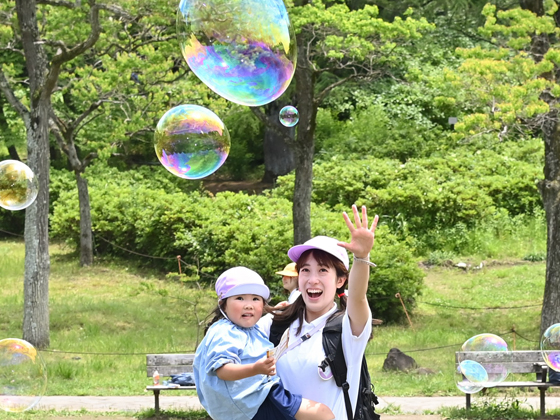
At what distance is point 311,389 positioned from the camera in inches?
143

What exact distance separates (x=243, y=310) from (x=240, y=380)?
300 mm

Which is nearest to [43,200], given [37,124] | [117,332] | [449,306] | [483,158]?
[37,124]

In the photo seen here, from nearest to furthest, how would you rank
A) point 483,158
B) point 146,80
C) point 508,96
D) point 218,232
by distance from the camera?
point 508,96
point 218,232
point 146,80
point 483,158

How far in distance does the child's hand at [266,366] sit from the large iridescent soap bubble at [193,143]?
4.29 metres

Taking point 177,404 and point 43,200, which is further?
point 43,200

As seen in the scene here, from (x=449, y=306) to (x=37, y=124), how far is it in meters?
7.67

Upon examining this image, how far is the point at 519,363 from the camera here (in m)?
9.73

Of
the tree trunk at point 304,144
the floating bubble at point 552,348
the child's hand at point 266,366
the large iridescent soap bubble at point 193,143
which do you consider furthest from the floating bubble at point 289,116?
the child's hand at point 266,366

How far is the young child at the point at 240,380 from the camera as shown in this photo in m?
3.47

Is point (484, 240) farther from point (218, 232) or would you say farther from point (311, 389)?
point (311, 389)

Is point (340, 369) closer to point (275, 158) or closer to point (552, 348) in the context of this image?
point (552, 348)

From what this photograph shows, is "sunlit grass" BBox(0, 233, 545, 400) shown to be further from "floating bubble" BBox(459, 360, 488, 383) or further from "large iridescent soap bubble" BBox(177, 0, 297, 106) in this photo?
"large iridescent soap bubble" BBox(177, 0, 297, 106)

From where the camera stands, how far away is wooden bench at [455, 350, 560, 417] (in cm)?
931

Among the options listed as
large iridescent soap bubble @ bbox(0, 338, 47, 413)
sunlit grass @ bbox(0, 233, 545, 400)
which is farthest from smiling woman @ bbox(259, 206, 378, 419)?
sunlit grass @ bbox(0, 233, 545, 400)
